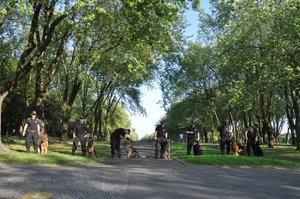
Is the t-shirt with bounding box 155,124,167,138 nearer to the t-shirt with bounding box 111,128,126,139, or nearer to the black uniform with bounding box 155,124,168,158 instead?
the black uniform with bounding box 155,124,168,158

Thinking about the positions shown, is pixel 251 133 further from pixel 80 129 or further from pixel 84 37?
pixel 84 37

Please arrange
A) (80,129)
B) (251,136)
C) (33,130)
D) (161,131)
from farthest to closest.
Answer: (251,136) < (161,131) < (80,129) < (33,130)

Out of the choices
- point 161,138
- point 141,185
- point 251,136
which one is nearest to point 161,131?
point 161,138

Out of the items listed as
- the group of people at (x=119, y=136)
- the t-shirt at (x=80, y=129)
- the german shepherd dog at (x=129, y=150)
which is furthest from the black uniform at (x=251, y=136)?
the t-shirt at (x=80, y=129)

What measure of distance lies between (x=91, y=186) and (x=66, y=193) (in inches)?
38.3

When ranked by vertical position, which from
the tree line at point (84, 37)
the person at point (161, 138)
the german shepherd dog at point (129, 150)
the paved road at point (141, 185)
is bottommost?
the paved road at point (141, 185)

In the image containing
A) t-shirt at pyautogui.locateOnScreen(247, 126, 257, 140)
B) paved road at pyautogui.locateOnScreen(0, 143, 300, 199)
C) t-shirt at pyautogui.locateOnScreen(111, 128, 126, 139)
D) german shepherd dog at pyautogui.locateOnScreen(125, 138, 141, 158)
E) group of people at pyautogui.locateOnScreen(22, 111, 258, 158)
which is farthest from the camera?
t-shirt at pyautogui.locateOnScreen(247, 126, 257, 140)

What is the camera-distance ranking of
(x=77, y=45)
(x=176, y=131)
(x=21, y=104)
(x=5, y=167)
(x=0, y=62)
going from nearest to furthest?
(x=5, y=167), (x=77, y=45), (x=0, y=62), (x=21, y=104), (x=176, y=131)

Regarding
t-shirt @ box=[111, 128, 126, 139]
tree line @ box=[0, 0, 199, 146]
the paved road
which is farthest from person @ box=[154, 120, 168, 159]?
the paved road

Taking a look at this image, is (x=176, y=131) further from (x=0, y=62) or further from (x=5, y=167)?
(x=5, y=167)

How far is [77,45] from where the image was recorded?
34.4m

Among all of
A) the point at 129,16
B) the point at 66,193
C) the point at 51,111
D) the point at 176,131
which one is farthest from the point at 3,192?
the point at 176,131

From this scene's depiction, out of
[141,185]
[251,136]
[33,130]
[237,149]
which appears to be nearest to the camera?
[141,185]

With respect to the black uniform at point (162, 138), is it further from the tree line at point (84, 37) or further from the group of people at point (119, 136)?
the tree line at point (84, 37)
